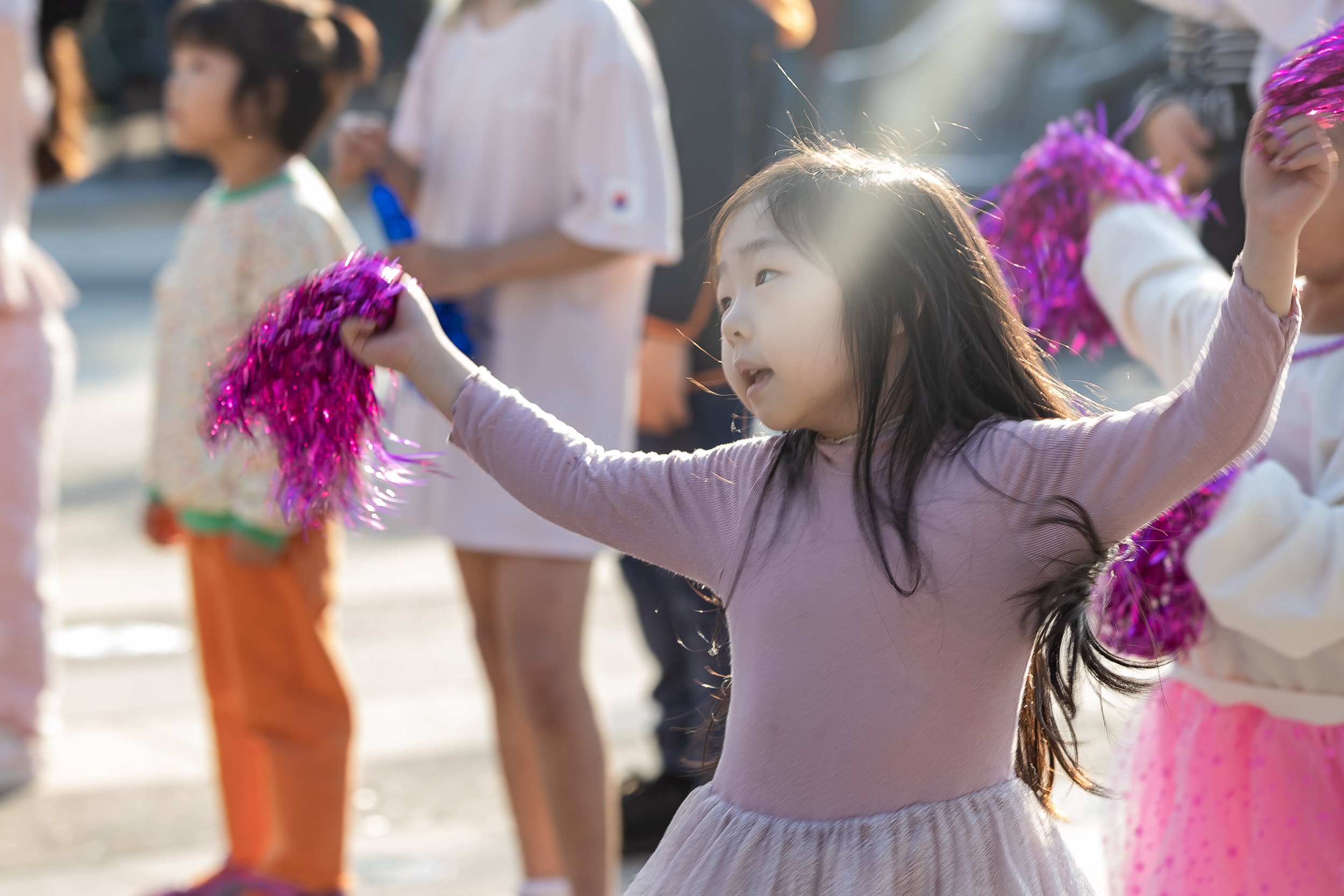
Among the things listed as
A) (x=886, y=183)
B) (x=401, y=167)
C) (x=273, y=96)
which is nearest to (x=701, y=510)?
(x=886, y=183)

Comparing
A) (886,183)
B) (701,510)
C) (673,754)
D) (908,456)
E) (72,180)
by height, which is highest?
(886,183)

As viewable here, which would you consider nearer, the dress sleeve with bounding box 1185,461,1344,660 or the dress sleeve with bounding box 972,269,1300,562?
the dress sleeve with bounding box 972,269,1300,562

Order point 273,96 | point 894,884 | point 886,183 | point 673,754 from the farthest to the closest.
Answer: point 673,754 < point 273,96 < point 886,183 < point 894,884

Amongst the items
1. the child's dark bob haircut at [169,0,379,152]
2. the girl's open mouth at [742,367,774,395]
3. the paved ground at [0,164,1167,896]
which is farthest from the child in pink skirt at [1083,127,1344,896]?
the child's dark bob haircut at [169,0,379,152]

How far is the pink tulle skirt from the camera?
214 centimetres

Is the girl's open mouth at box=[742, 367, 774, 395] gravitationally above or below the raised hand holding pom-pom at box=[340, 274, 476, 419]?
above

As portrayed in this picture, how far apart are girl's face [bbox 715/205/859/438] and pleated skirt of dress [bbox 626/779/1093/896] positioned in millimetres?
425

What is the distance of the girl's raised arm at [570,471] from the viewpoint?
5.91ft

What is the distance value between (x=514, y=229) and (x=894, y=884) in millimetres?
1758

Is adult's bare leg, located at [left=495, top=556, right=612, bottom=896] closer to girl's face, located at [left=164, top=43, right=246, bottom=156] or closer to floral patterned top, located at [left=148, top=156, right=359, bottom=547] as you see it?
floral patterned top, located at [left=148, top=156, right=359, bottom=547]

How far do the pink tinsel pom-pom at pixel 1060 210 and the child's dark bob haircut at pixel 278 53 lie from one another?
61.8 inches

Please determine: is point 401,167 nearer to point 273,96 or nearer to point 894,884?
point 273,96

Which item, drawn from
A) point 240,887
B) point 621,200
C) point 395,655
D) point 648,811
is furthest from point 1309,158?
point 395,655

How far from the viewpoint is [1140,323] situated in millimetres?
2438
